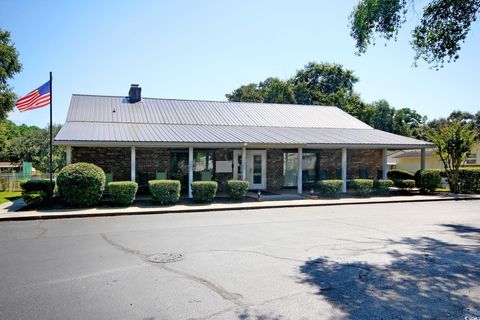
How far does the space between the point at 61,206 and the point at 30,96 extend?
16.8 feet

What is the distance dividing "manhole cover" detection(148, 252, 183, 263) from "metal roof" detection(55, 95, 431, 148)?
832 cm

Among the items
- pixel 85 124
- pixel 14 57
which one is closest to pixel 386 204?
pixel 85 124

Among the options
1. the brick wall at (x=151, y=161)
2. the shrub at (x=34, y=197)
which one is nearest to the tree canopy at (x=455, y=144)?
the brick wall at (x=151, y=161)

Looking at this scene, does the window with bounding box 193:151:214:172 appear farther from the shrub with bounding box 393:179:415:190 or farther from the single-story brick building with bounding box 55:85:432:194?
the shrub with bounding box 393:179:415:190

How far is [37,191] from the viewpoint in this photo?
13445 mm

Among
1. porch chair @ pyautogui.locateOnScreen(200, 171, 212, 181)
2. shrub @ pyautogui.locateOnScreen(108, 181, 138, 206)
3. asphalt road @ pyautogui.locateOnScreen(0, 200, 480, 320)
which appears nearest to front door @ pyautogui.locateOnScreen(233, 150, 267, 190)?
porch chair @ pyautogui.locateOnScreen(200, 171, 212, 181)

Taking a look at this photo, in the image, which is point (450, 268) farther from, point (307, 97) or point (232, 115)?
point (307, 97)

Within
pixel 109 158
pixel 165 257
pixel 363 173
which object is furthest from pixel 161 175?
pixel 363 173

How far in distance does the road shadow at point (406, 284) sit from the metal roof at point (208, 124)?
33.0 ft

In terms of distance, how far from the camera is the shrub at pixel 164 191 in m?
13.7

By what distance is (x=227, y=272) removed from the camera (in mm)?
5715

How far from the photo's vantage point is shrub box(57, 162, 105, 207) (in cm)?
1261

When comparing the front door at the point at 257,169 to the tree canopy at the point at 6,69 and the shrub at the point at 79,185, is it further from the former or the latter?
the tree canopy at the point at 6,69

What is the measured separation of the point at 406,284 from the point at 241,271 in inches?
94.5
